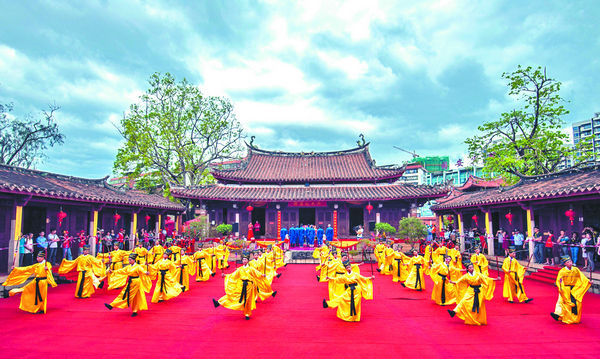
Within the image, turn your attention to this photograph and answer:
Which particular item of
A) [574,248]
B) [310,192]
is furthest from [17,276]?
[574,248]

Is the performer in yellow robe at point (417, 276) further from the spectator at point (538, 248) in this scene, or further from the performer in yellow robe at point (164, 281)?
the performer in yellow robe at point (164, 281)

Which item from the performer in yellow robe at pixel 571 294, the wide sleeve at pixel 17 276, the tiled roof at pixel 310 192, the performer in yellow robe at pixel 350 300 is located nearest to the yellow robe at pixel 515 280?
the performer in yellow robe at pixel 571 294

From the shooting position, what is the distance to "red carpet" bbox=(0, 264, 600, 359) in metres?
4.96

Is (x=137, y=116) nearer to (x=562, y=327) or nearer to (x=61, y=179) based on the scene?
(x=61, y=179)

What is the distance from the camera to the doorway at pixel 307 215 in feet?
70.1

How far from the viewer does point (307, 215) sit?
847 inches

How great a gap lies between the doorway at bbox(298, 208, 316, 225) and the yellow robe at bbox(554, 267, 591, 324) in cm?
1561

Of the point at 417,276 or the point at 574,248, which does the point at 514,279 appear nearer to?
the point at 417,276

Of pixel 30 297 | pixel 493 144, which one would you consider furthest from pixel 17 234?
pixel 493 144

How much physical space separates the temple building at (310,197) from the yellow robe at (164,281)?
36.4ft

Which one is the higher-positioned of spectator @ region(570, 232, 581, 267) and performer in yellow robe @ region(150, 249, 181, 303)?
spectator @ region(570, 232, 581, 267)

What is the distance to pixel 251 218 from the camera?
2109 centimetres

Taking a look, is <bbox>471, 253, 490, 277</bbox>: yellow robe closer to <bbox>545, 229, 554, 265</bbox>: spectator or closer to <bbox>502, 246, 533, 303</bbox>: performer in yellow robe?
<bbox>502, 246, 533, 303</bbox>: performer in yellow robe

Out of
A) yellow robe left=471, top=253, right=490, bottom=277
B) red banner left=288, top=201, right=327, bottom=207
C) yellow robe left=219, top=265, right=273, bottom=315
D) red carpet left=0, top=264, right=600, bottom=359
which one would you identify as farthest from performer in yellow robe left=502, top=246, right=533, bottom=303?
red banner left=288, top=201, right=327, bottom=207
